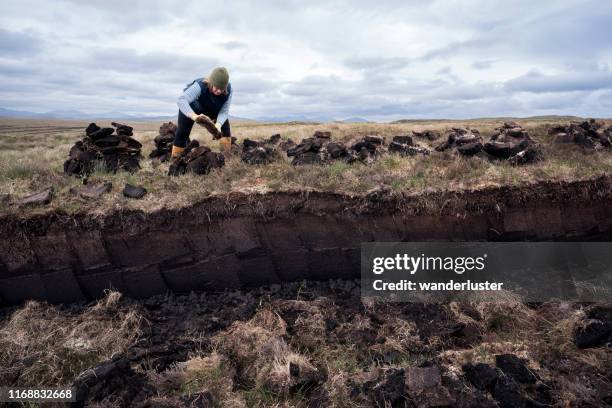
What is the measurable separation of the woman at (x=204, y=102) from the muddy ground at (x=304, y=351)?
379 cm

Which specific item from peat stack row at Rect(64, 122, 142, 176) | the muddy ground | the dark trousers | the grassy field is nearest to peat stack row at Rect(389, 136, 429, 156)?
the grassy field

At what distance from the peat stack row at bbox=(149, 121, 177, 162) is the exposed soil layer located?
302cm

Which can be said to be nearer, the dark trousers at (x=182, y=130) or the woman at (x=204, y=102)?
the woman at (x=204, y=102)

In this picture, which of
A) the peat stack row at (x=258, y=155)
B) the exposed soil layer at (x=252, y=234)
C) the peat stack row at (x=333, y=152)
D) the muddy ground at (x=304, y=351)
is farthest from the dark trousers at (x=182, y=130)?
the muddy ground at (x=304, y=351)

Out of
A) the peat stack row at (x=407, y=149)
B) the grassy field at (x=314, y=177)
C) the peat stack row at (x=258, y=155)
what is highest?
the peat stack row at (x=407, y=149)

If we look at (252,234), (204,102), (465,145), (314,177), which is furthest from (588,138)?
(204,102)

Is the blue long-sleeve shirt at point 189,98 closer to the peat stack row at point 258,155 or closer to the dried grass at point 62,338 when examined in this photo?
the peat stack row at point 258,155

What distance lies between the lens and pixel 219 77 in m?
8.16

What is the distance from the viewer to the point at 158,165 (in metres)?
8.30

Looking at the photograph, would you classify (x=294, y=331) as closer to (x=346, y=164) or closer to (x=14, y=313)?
(x=346, y=164)

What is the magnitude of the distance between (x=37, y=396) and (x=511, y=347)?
490 cm

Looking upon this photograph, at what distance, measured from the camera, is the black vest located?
8.41 metres

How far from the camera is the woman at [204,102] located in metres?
8.17

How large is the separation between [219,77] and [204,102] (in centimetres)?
72
